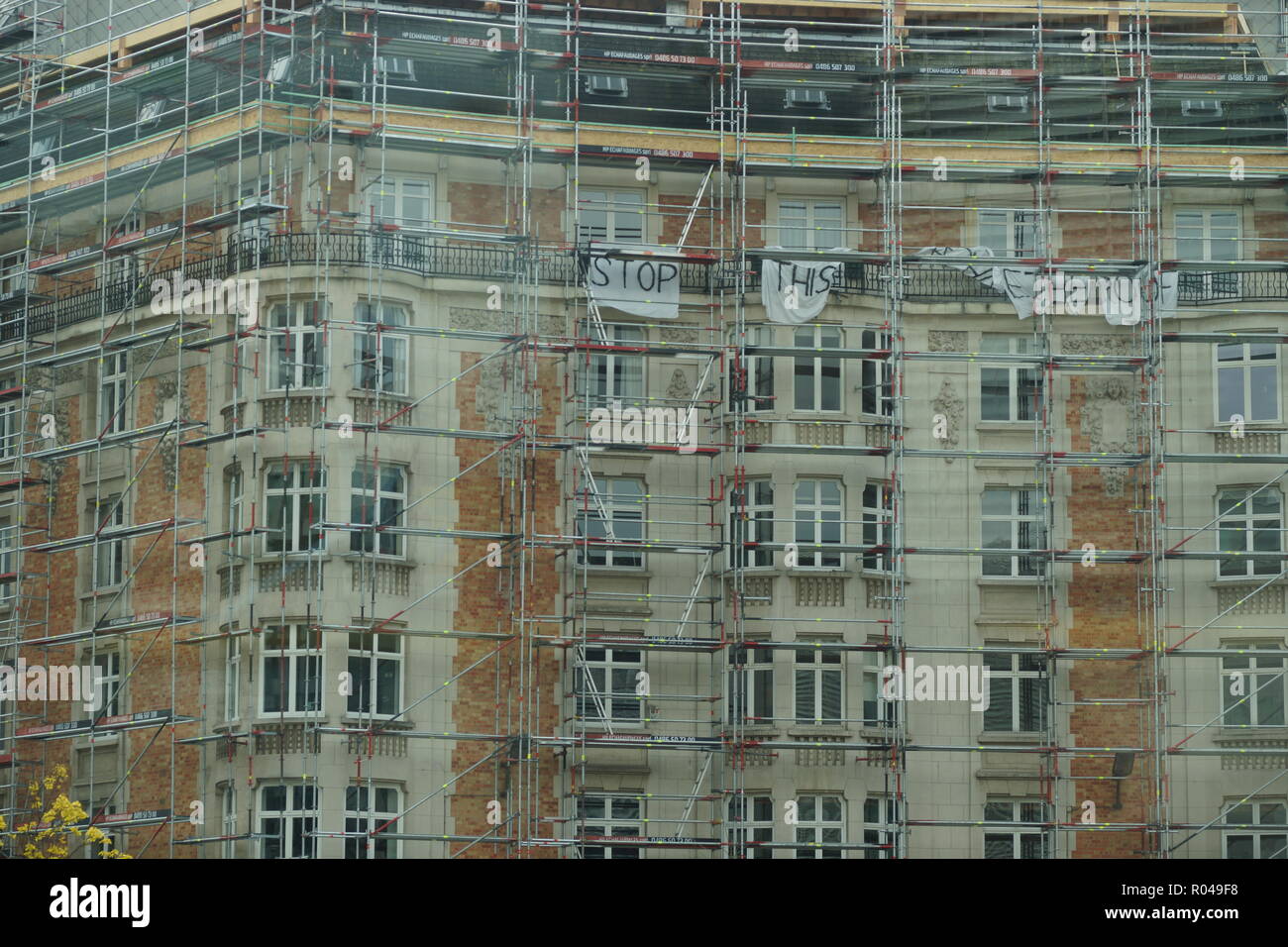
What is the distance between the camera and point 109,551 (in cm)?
4572

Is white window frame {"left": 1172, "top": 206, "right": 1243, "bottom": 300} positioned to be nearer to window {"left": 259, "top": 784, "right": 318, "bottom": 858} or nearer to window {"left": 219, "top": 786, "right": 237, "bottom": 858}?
window {"left": 259, "top": 784, "right": 318, "bottom": 858}

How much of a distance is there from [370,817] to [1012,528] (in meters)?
12.6

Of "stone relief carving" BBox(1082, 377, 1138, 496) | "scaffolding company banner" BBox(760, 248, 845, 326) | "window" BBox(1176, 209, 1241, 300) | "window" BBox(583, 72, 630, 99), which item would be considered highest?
"window" BBox(583, 72, 630, 99)

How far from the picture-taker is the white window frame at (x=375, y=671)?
41.7m

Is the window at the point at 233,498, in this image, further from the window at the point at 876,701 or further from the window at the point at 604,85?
the window at the point at 876,701

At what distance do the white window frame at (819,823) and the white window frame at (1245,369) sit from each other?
32.1 ft

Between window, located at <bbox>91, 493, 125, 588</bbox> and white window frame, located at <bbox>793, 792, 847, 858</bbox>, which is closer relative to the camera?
white window frame, located at <bbox>793, 792, 847, 858</bbox>

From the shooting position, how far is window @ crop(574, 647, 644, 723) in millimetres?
42875

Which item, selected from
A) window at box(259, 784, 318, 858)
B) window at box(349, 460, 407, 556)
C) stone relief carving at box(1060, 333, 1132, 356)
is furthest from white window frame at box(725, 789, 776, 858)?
stone relief carving at box(1060, 333, 1132, 356)

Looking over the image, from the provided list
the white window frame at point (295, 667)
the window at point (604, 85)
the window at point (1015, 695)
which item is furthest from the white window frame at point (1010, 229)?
the white window frame at point (295, 667)

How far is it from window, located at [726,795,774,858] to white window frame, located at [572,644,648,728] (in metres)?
2.25

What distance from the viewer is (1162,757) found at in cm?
4281

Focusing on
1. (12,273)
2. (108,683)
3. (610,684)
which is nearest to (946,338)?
(610,684)
